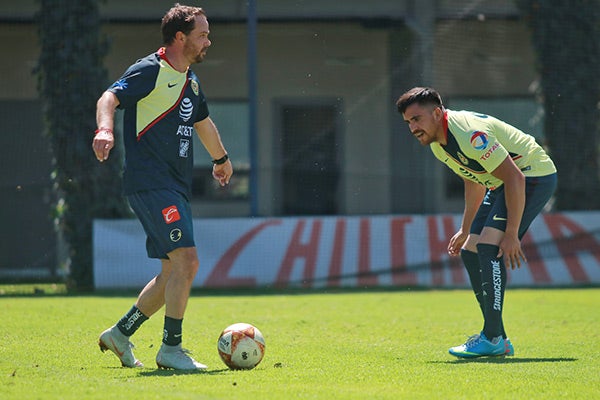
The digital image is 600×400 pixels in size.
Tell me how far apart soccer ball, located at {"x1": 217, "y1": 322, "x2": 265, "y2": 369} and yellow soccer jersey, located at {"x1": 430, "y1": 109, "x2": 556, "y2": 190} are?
187 cm

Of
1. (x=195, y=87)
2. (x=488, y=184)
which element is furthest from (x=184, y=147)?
(x=488, y=184)

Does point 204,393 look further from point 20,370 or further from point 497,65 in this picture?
point 497,65

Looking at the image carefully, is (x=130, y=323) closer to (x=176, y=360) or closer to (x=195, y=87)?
(x=176, y=360)

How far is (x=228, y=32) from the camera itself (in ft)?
54.6

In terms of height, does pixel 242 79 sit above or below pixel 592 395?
above

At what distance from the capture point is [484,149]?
6602 mm

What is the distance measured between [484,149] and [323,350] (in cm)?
189

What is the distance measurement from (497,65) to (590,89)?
2180 mm

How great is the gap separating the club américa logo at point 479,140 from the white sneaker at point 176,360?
226cm

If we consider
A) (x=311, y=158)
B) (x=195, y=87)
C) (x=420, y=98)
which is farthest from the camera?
(x=311, y=158)

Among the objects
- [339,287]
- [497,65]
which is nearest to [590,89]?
[497,65]

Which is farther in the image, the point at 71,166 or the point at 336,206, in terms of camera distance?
the point at 336,206

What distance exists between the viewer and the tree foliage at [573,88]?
619 inches

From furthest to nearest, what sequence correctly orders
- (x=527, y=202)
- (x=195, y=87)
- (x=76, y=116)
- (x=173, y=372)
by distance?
(x=76, y=116)
(x=527, y=202)
(x=195, y=87)
(x=173, y=372)
